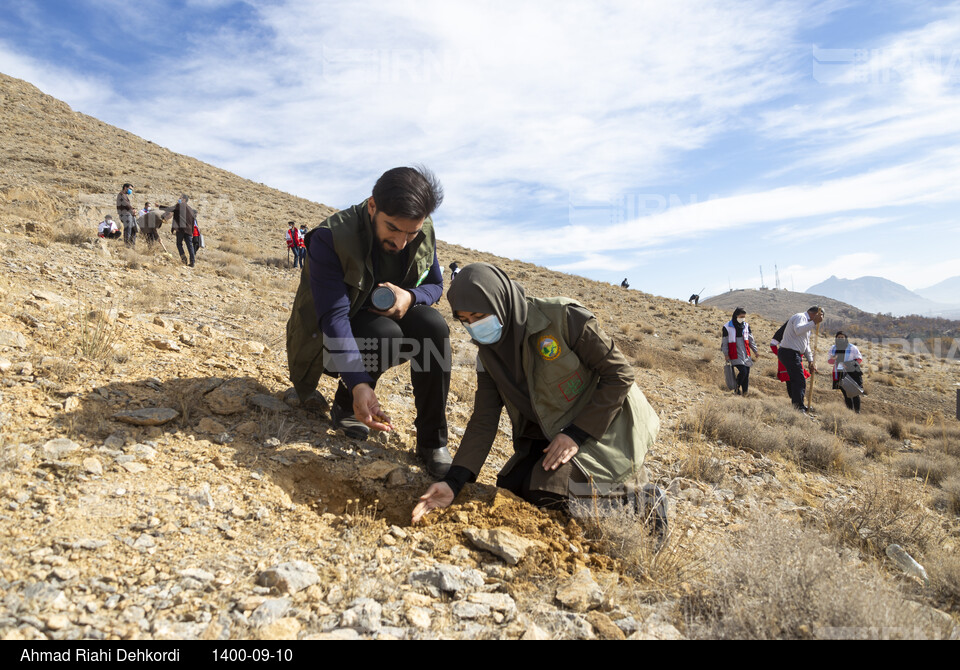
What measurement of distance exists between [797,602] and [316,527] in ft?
5.70

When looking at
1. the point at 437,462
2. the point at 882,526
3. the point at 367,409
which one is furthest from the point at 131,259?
the point at 882,526

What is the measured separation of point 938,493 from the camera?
4590 mm

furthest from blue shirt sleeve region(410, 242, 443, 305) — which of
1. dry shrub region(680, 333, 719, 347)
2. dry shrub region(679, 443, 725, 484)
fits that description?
dry shrub region(680, 333, 719, 347)

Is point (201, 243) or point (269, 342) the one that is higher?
point (201, 243)

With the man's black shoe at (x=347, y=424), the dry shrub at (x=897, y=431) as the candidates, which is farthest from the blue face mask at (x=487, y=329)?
the dry shrub at (x=897, y=431)

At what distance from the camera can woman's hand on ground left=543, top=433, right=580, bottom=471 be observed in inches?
94.3

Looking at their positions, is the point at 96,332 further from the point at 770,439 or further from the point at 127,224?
the point at 127,224

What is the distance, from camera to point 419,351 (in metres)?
2.70

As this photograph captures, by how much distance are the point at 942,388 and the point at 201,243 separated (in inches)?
727

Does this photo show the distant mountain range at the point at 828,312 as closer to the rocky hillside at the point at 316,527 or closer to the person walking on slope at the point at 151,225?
the person walking on slope at the point at 151,225

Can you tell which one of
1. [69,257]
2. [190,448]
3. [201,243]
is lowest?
[190,448]

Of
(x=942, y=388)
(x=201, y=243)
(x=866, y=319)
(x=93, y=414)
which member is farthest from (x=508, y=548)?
(x=866, y=319)

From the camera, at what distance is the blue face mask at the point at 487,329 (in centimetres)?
233

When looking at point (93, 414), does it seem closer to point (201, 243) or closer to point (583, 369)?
point (583, 369)
